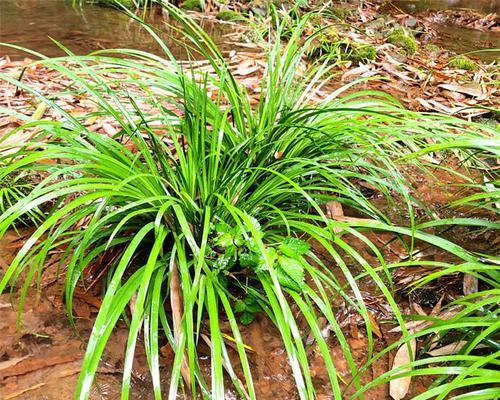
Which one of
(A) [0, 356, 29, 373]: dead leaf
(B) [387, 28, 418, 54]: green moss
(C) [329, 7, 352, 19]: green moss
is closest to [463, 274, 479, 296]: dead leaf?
(A) [0, 356, 29, 373]: dead leaf

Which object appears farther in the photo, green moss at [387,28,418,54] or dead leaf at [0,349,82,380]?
green moss at [387,28,418,54]

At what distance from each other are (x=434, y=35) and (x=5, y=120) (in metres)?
5.22

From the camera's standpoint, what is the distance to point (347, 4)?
22.3 ft

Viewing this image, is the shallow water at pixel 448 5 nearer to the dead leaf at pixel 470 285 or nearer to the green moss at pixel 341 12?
the green moss at pixel 341 12

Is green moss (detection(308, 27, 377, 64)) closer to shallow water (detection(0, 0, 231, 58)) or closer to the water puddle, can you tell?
shallow water (detection(0, 0, 231, 58))

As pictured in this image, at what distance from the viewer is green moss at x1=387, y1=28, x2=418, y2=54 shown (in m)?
4.43

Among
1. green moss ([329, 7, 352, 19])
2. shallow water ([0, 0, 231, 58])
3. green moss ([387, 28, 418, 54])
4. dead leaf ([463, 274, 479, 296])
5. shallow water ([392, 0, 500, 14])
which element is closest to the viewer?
dead leaf ([463, 274, 479, 296])

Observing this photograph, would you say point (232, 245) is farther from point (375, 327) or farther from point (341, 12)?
point (341, 12)

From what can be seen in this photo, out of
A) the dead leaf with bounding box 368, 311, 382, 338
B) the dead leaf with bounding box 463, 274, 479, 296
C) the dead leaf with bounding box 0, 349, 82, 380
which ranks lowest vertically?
the dead leaf with bounding box 368, 311, 382, 338

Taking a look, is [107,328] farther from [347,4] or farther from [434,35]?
[347,4]

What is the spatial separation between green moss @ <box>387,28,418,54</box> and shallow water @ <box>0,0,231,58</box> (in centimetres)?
172

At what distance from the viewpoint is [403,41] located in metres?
4.52

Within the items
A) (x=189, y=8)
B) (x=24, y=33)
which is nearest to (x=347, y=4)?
(x=189, y=8)

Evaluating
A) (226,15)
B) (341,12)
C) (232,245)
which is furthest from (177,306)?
(341,12)
